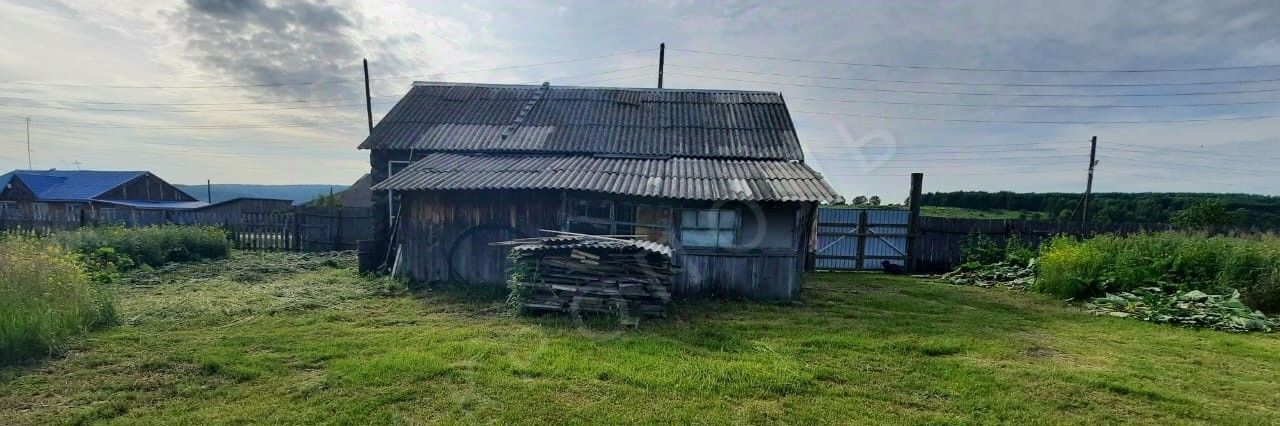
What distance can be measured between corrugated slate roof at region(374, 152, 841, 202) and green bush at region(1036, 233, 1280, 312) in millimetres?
4848

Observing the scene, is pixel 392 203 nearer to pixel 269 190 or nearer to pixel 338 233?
pixel 338 233

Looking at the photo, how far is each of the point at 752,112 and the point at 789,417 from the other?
9.86 meters

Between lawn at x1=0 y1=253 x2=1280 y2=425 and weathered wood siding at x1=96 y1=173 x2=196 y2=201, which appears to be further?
weathered wood siding at x1=96 y1=173 x2=196 y2=201

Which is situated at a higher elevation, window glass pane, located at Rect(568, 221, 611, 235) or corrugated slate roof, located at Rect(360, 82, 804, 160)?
corrugated slate roof, located at Rect(360, 82, 804, 160)

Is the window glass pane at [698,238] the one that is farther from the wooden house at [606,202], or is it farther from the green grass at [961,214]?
the green grass at [961,214]

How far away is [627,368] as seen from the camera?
459 cm

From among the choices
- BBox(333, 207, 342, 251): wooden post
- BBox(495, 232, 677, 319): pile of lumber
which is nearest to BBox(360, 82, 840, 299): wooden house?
BBox(495, 232, 677, 319): pile of lumber

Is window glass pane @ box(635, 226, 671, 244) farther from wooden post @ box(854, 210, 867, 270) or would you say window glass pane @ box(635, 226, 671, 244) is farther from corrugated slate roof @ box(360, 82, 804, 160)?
wooden post @ box(854, 210, 867, 270)

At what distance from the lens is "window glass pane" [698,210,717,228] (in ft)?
26.8

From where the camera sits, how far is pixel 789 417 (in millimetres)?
3701

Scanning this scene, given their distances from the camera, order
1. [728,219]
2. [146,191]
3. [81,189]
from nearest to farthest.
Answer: [728,219]
[81,189]
[146,191]

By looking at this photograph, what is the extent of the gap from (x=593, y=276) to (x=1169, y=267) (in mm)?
9901

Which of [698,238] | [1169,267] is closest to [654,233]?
[698,238]

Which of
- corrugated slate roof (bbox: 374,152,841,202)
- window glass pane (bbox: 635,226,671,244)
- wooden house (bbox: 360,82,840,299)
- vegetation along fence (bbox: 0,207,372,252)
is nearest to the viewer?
corrugated slate roof (bbox: 374,152,841,202)
